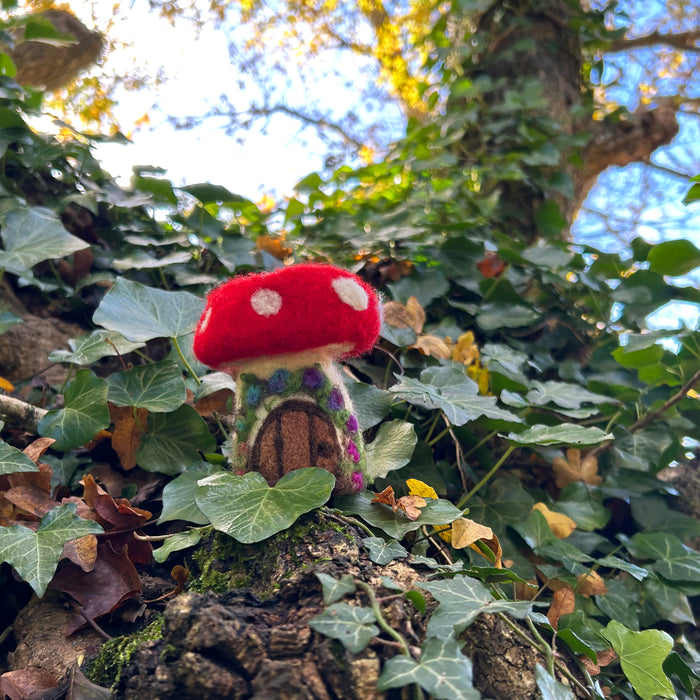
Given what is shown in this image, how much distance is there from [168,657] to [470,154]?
1879mm

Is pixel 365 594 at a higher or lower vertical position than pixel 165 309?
lower

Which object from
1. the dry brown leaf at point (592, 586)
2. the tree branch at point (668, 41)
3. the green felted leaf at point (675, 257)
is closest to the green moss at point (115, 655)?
the dry brown leaf at point (592, 586)

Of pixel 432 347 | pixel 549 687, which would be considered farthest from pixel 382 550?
pixel 432 347

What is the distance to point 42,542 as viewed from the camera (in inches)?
24.5

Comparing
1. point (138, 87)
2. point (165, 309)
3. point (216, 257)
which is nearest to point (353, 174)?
point (216, 257)

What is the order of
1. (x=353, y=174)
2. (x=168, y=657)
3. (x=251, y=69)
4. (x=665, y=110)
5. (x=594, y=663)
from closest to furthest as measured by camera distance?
(x=168, y=657), (x=594, y=663), (x=353, y=174), (x=665, y=110), (x=251, y=69)

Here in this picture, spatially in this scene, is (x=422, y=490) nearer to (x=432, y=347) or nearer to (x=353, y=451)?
(x=353, y=451)

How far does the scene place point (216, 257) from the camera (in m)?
1.28

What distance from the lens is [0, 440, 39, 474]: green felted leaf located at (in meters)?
0.68

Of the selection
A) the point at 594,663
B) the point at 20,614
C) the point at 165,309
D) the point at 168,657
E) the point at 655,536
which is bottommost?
the point at 655,536

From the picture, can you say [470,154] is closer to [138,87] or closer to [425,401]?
[425,401]

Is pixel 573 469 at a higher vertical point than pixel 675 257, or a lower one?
lower

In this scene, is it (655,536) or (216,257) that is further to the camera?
(216,257)

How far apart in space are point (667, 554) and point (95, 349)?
3.32 feet
